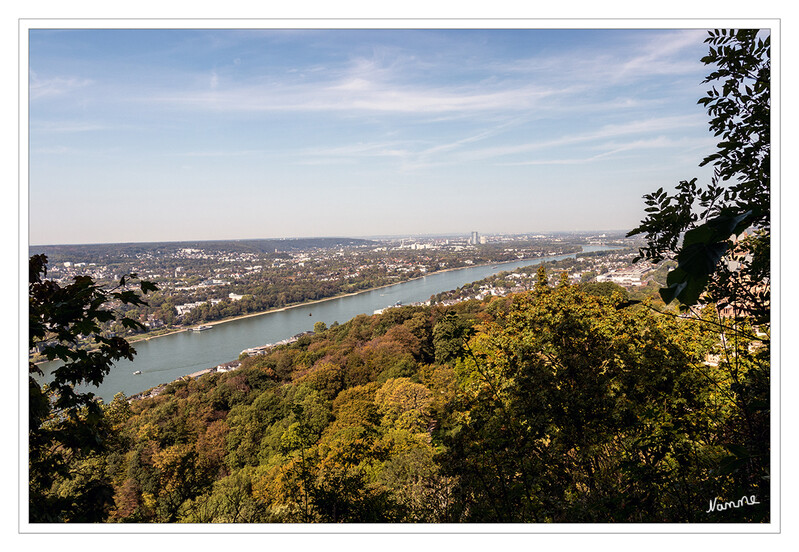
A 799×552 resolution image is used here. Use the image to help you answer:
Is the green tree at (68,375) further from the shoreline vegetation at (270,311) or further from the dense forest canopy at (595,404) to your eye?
the shoreline vegetation at (270,311)

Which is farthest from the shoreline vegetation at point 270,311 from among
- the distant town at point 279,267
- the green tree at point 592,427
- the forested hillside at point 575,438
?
the green tree at point 592,427

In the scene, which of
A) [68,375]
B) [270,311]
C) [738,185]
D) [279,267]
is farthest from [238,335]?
[738,185]

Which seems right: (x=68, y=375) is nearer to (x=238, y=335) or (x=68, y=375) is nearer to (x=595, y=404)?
(x=595, y=404)

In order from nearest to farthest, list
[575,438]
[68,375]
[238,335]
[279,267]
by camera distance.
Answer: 1. [68,375]
2. [575,438]
3. [238,335]
4. [279,267]

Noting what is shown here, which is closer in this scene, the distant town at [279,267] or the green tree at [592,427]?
the green tree at [592,427]

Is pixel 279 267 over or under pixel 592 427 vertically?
over
